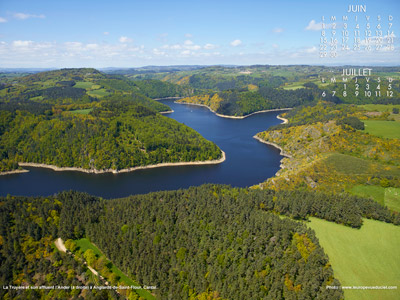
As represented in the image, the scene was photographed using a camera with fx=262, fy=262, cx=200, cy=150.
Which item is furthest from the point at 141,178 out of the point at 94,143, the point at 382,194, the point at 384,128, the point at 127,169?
the point at 384,128

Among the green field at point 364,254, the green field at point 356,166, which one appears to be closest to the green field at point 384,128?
the green field at point 356,166

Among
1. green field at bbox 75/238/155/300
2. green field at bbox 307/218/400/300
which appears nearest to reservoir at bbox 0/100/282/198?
green field at bbox 75/238/155/300

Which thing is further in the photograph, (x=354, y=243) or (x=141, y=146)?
(x=141, y=146)

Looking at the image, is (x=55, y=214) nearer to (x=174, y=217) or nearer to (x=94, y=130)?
(x=174, y=217)

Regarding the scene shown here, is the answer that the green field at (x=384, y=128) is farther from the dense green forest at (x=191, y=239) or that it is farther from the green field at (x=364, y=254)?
the green field at (x=364, y=254)

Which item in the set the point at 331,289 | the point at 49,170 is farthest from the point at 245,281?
the point at 49,170
